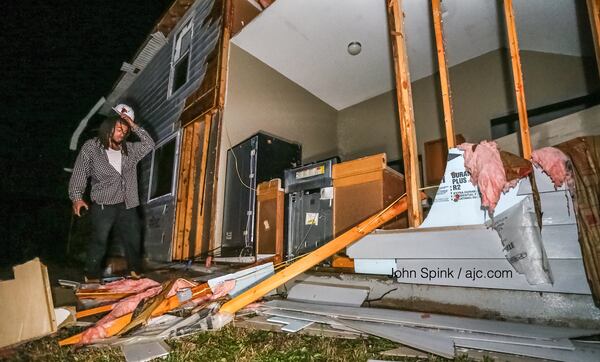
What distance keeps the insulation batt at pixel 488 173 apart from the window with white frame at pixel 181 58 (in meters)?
5.99

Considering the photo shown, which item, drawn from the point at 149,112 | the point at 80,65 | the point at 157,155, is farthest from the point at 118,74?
the point at 157,155

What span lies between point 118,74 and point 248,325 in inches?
416

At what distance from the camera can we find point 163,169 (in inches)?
261

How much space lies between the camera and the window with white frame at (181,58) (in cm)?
672

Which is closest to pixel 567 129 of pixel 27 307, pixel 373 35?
pixel 373 35

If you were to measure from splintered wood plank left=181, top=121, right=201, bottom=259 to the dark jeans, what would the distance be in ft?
3.18

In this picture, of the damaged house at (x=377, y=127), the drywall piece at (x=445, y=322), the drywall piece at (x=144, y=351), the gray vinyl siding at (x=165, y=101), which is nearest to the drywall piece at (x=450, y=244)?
the damaged house at (x=377, y=127)

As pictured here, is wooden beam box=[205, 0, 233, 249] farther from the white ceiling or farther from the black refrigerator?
the white ceiling

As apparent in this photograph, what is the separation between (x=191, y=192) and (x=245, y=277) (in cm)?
329

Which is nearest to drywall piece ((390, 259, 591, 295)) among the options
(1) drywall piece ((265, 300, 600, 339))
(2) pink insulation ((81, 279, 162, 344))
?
(1) drywall piece ((265, 300, 600, 339))

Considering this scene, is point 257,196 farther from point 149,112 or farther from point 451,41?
point 149,112

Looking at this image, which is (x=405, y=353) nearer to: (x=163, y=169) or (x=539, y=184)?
(x=539, y=184)

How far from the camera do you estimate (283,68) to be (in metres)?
6.34

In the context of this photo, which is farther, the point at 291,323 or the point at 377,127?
the point at 377,127
